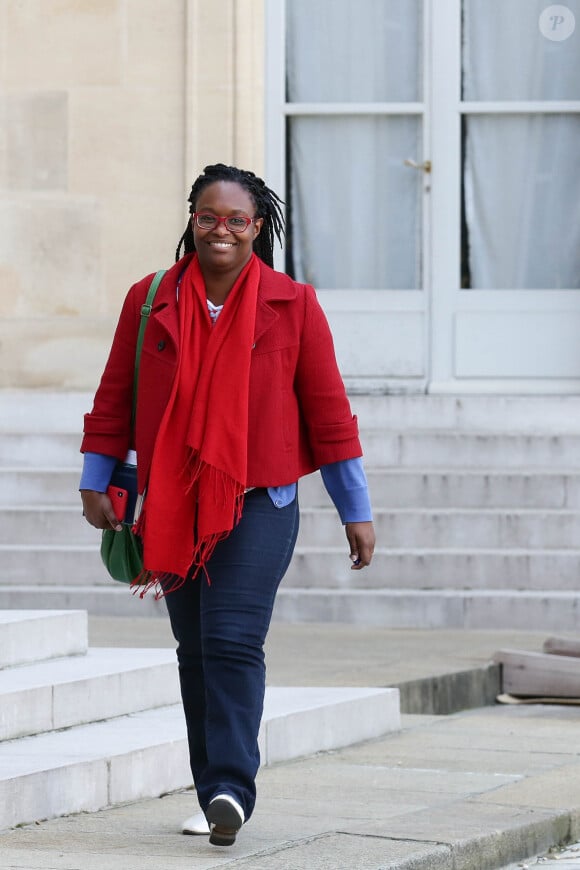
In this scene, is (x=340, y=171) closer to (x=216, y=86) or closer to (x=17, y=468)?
(x=216, y=86)

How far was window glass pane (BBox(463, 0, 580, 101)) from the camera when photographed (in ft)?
39.2

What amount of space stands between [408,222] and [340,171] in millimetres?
568

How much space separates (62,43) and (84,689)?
6.58 metres

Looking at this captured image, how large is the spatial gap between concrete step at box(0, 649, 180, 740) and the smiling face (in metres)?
1.71

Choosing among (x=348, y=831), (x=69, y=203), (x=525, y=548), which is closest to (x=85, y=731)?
(x=348, y=831)

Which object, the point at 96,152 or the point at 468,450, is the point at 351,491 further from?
the point at 96,152

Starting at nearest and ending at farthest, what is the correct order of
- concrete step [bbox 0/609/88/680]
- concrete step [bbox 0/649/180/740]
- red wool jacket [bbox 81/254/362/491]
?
red wool jacket [bbox 81/254/362/491] < concrete step [bbox 0/649/180/740] < concrete step [bbox 0/609/88/680]

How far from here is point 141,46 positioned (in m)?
11.6

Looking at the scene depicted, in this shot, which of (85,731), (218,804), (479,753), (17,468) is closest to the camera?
(218,804)

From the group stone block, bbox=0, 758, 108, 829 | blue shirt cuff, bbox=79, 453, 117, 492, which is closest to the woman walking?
blue shirt cuff, bbox=79, 453, 117, 492

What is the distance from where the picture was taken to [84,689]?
238 inches

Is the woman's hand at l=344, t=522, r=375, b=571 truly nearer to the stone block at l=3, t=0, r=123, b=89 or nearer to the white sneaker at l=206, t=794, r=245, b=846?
the white sneaker at l=206, t=794, r=245, b=846

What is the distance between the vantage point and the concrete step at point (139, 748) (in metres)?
5.12

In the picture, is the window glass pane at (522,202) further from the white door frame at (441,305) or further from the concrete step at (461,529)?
the concrete step at (461,529)
